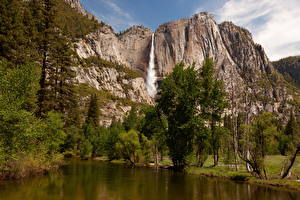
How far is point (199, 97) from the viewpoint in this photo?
3697 cm

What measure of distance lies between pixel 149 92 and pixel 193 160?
162m

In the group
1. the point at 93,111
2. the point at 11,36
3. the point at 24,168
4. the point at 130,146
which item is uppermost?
the point at 93,111

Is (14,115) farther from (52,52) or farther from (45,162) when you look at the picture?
(52,52)

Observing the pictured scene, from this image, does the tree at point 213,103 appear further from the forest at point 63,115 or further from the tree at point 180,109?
the tree at point 180,109

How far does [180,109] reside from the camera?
36.8 meters

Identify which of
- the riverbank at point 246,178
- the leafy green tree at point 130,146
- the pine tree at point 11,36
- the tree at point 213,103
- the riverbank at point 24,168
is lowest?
the riverbank at point 246,178

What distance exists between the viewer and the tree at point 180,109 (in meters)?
35.6

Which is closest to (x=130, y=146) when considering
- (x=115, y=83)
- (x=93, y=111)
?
(x=93, y=111)

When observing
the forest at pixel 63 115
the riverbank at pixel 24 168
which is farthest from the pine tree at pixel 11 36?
the riverbank at pixel 24 168

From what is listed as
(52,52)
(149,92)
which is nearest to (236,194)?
(52,52)

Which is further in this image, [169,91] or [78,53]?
[78,53]

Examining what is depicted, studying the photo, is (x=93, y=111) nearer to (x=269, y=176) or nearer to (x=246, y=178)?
(x=246, y=178)

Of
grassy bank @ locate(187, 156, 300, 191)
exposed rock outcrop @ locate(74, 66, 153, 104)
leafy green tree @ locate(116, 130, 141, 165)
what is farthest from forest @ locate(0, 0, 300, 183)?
exposed rock outcrop @ locate(74, 66, 153, 104)

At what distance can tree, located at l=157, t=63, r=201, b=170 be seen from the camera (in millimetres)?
35603
